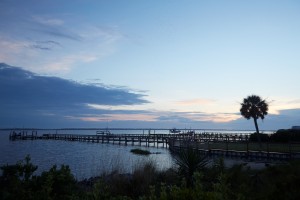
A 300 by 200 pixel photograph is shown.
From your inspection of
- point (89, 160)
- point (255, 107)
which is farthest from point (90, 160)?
point (255, 107)

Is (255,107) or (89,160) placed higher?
(255,107)

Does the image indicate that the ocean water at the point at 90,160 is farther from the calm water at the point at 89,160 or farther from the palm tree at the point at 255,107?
the palm tree at the point at 255,107

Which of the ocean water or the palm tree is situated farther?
the palm tree

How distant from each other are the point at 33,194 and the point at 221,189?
2936mm

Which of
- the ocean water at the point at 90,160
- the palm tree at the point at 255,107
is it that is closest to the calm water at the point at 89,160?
the ocean water at the point at 90,160

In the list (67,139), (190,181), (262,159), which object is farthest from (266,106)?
(67,139)

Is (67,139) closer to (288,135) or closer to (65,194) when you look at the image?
(288,135)

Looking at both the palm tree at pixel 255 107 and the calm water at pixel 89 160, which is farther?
the palm tree at pixel 255 107

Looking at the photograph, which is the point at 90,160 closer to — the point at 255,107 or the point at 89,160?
the point at 89,160

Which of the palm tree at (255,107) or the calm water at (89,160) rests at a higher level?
the palm tree at (255,107)

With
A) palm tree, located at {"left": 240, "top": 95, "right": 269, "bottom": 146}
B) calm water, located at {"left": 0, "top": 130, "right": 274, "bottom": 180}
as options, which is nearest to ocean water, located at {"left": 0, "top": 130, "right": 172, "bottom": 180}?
calm water, located at {"left": 0, "top": 130, "right": 274, "bottom": 180}

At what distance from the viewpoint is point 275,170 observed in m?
11.5

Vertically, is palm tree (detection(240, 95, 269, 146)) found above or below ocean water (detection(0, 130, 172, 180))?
above

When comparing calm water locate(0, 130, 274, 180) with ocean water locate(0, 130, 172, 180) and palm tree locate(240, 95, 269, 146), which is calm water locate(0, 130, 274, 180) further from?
palm tree locate(240, 95, 269, 146)
